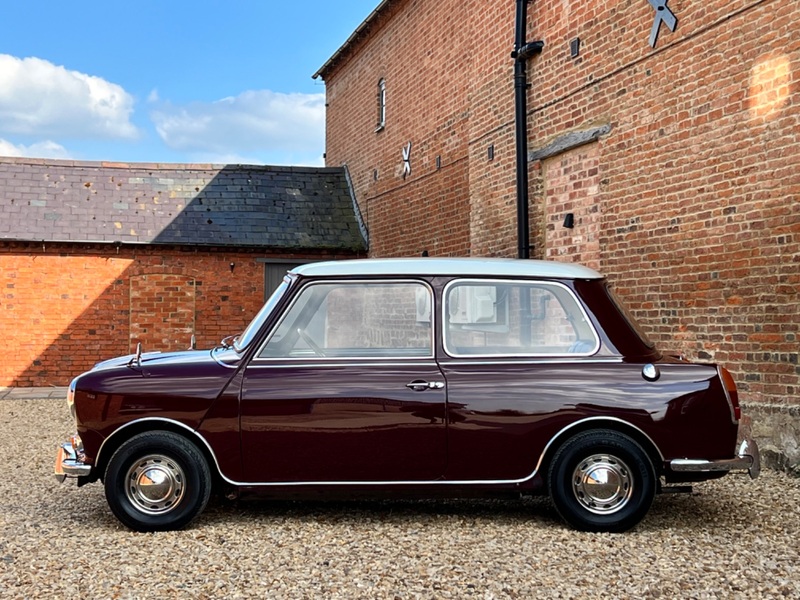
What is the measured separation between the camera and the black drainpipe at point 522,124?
10484 mm

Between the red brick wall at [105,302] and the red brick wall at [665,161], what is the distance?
583cm

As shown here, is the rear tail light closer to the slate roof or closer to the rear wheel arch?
the rear wheel arch

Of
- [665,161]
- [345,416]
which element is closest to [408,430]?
[345,416]

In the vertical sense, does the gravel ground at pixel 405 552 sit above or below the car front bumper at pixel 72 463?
below

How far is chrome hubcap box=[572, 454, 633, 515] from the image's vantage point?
501cm

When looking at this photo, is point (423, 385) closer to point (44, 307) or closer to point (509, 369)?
point (509, 369)

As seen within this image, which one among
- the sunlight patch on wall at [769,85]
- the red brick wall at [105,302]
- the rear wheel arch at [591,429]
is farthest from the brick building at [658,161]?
the red brick wall at [105,302]

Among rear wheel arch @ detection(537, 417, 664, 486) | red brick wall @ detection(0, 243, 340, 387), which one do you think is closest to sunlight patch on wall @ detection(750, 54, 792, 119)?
rear wheel arch @ detection(537, 417, 664, 486)

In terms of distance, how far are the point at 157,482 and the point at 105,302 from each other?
480 inches

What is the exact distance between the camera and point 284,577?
13.7ft

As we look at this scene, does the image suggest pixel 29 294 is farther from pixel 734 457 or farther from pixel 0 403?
pixel 734 457

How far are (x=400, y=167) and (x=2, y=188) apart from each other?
7906 mm

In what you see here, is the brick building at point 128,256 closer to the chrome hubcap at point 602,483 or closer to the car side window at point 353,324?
the car side window at point 353,324

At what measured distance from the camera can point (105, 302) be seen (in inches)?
647
